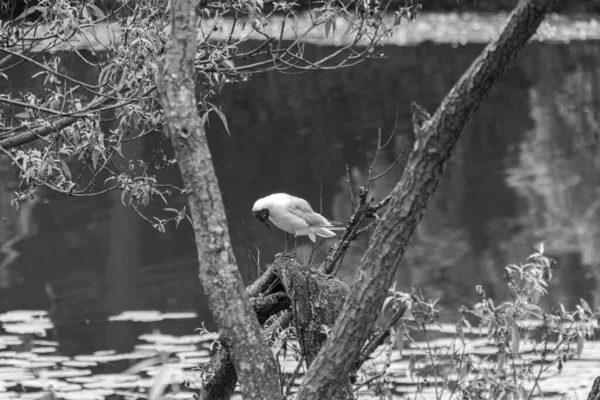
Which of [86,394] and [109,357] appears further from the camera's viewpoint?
[109,357]

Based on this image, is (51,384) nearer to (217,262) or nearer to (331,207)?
(217,262)

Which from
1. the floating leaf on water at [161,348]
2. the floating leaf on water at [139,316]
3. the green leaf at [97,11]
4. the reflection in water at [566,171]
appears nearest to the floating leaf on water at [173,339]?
the floating leaf on water at [161,348]

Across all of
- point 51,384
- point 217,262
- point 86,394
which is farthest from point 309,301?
point 51,384

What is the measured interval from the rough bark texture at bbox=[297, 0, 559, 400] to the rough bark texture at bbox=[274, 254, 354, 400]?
897 mm

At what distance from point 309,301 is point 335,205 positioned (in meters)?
8.10

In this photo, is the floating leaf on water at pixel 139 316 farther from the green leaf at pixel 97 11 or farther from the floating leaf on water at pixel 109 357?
the green leaf at pixel 97 11

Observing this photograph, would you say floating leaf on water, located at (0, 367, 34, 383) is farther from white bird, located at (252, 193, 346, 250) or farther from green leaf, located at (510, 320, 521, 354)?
green leaf, located at (510, 320, 521, 354)

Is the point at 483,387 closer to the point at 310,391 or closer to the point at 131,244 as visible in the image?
the point at 310,391

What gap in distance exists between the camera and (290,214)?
203 inches

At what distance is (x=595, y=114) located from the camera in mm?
16766

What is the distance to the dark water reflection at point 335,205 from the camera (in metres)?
8.98

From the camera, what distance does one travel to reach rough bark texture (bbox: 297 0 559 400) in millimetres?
2303

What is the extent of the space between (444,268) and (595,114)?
27.1 ft

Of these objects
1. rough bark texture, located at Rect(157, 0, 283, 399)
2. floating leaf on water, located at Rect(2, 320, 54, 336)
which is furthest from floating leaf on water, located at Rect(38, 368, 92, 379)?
rough bark texture, located at Rect(157, 0, 283, 399)
